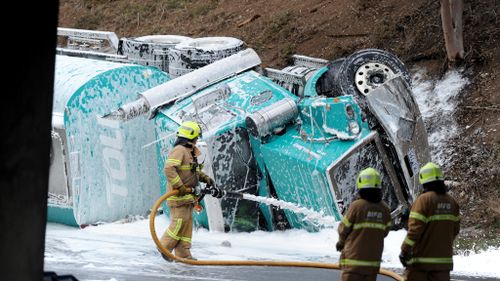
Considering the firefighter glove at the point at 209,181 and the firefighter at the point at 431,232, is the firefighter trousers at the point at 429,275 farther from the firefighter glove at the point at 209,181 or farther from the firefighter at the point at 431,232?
the firefighter glove at the point at 209,181

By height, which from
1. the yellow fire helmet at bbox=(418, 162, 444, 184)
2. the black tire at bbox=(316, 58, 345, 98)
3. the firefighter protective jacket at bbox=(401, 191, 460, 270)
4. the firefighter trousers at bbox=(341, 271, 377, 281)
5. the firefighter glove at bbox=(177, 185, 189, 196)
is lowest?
the firefighter trousers at bbox=(341, 271, 377, 281)

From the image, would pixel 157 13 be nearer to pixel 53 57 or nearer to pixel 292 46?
pixel 292 46

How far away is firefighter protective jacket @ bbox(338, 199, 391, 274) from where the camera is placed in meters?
8.14

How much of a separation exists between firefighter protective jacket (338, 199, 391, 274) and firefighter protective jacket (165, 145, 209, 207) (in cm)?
286

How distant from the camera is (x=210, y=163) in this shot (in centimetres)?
Result: 1182

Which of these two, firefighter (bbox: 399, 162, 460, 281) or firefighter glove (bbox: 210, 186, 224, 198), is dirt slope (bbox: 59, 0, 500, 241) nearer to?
firefighter glove (bbox: 210, 186, 224, 198)

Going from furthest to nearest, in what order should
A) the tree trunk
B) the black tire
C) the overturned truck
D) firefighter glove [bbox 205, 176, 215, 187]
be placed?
the tree trunk → the black tire → the overturned truck → firefighter glove [bbox 205, 176, 215, 187]

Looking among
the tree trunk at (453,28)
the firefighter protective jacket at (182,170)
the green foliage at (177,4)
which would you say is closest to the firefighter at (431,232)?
the firefighter protective jacket at (182,170)

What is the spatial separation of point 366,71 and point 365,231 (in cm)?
445

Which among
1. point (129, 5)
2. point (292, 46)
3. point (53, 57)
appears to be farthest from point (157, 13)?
point (53, 57)

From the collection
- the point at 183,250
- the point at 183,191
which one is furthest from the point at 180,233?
the point at 183,191

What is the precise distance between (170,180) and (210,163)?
1.27m

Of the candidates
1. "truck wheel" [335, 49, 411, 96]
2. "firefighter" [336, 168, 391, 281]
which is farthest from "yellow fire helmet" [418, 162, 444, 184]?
"truck wheel" [335, 49, 411, 96]

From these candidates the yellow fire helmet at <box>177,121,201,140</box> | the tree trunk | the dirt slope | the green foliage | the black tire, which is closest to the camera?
the yellow fire helmet at <box>177,121,201,140</box>
